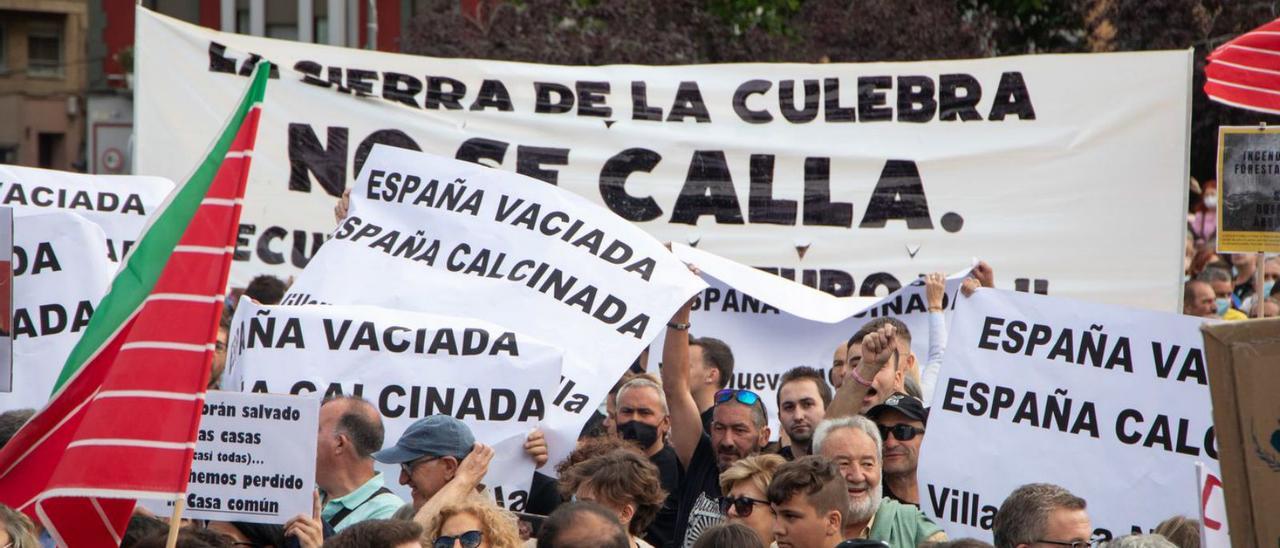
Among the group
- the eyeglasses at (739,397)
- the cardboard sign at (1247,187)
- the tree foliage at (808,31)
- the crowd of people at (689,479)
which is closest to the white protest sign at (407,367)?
the crowd of people at (689,479)

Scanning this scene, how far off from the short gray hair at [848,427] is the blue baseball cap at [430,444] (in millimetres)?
1173

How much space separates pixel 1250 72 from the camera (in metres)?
9.20

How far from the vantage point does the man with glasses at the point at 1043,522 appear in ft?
16.5

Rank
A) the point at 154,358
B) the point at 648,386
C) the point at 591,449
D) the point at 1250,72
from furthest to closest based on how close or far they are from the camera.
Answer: the point at 1250,72 < the point at 648,386 < the point at 591,449 < the point at 154,358

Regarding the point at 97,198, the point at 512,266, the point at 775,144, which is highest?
the point at 775,144

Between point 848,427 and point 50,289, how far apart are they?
372 cm

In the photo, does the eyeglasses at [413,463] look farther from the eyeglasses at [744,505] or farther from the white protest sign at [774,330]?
the white protest sign at [774,330]

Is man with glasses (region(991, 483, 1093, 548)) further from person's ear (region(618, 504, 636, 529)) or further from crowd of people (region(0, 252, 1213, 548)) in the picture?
person's ear (region(618, 504, 636, 529))

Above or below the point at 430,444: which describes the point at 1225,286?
above

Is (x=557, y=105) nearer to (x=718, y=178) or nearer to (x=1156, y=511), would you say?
(x=718, y=178)

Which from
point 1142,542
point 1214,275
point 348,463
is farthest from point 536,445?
point 1214,275

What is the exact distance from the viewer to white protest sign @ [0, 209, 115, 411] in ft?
24.3

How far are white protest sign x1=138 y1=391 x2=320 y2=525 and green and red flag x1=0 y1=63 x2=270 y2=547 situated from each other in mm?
765

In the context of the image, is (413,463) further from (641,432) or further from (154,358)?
(154,358)
